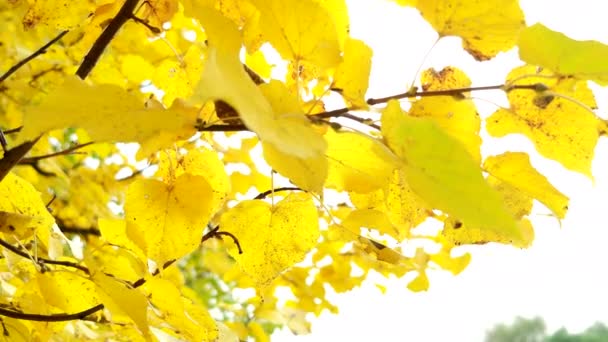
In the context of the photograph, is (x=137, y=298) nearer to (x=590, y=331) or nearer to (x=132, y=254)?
(x=132, y=254)

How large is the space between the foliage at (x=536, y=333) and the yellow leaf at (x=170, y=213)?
34.1 ft

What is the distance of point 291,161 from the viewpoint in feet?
0.99

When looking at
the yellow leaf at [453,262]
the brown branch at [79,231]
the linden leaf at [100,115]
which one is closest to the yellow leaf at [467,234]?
the linden leaf at [100,115]

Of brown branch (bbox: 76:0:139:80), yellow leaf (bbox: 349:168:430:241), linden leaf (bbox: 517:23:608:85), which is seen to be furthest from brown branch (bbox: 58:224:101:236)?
linden leaf (bbox: 517:23:608:85)

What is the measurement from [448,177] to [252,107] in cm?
8

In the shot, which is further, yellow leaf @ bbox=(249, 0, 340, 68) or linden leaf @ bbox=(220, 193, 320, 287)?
linden leaf @ bbox=(220, 193, 320, 287)

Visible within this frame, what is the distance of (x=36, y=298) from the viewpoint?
550 mm

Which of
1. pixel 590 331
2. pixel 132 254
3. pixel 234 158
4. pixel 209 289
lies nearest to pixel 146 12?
pixel 132 254

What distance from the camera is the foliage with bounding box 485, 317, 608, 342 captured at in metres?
9.73

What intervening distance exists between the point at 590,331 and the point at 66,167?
999 cm

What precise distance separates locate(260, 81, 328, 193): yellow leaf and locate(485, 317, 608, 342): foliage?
1047cm

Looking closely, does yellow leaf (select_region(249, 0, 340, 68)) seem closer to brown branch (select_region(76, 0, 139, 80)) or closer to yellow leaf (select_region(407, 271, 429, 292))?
brown branch (select_region(76, 0, 139, 80))

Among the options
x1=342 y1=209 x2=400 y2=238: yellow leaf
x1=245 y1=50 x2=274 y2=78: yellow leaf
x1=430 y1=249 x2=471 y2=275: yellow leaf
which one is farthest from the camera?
x1=430 y1=249 x2=471 y2=275: yellow leaf

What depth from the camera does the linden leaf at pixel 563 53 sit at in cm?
30
